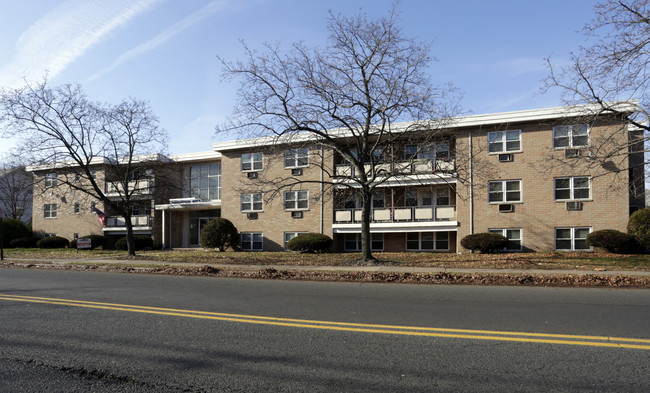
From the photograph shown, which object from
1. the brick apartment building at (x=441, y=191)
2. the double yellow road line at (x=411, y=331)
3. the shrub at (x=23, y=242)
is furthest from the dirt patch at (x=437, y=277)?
the shrub at (x=23, y=242)

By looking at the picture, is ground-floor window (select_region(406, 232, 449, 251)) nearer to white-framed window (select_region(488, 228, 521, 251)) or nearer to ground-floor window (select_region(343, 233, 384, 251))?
ground-floor window (select_region(343, 233, 384, 251))

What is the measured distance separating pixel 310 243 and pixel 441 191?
25.4ft

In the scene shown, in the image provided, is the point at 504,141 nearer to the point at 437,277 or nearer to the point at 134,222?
the point at 437,277

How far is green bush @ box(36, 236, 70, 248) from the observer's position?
32438 millimetres

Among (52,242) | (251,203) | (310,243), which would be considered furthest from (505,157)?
(52,242)

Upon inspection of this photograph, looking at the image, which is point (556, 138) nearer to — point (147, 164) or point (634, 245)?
point (634, 245)

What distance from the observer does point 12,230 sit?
34438 mm

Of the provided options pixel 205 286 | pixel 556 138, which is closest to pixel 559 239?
pixel 556 138

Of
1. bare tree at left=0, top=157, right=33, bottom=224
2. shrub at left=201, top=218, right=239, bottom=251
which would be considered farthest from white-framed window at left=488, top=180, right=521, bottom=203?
bare tree at left=0, top=157, right=33, bottom=224

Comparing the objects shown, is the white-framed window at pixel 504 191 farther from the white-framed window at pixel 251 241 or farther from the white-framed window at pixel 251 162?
the white-framed window at pixel 251 241

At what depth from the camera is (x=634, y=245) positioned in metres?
18.9

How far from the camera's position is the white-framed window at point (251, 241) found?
2661cm

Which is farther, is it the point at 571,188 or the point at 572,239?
the point at 571,188

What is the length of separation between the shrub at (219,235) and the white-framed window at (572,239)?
17.3m
